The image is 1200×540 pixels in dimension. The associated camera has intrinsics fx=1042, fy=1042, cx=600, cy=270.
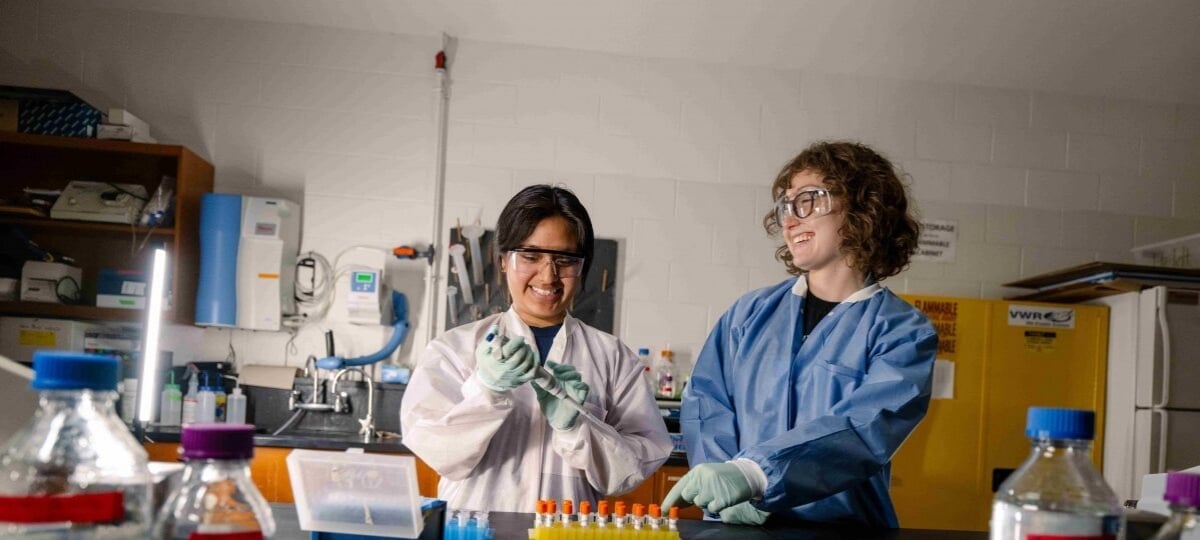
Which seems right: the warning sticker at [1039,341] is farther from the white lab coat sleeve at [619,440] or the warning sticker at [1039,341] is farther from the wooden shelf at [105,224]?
the wooden shelf at [105,224]

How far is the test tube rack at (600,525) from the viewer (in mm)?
1311

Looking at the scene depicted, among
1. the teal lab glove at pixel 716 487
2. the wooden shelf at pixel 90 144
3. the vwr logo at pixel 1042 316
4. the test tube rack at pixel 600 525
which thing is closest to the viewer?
the test tube rack at pixel 600 525

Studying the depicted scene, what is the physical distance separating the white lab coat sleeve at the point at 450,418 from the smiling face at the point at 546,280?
0.20m

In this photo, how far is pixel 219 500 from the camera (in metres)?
0.82

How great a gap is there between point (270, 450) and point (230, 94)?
161cm

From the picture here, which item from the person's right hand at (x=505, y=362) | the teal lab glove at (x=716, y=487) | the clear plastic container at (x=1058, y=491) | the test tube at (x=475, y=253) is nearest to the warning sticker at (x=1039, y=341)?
the test tube at (x=475, y=253)

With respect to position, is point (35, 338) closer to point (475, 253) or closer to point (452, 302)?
point (452, 302)

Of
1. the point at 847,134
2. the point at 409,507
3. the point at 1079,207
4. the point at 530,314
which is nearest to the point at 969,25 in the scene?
the point at 847,134

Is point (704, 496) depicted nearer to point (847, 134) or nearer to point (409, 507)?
point (409, 507)

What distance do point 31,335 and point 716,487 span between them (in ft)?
10.9

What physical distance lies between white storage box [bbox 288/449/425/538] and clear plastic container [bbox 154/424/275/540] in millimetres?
365

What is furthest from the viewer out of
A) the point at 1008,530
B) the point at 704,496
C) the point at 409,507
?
the point at 704,496

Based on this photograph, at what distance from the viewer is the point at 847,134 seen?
4.65 m

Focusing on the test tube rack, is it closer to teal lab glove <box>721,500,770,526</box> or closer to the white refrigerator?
teal lab glove <box>721,500,770,526</box>
